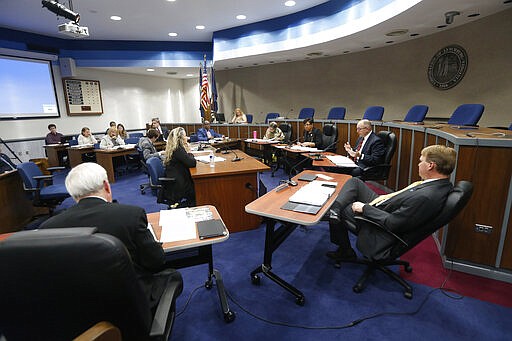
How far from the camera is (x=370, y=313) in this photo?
6.29 ft

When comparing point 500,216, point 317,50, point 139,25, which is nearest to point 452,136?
Answer: point 500,216

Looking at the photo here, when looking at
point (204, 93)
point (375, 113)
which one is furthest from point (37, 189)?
point (204, 93)

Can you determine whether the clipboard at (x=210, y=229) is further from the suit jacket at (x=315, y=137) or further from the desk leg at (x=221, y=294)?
the suit jacket at (x=315, y=137)

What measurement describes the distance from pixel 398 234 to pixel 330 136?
3598 millimetres

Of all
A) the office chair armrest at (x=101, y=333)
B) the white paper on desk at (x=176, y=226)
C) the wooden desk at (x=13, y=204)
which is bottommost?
the wooden desk at (x=13, y=204)

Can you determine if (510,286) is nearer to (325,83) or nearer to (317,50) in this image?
(317,50)

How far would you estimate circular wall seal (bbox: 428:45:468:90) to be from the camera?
210 inches

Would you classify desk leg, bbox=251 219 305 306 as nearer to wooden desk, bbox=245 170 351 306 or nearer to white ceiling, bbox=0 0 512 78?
wooden desk, bbox=245 170 351 306

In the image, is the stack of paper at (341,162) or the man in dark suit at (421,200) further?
the stack of paper at (341,162)

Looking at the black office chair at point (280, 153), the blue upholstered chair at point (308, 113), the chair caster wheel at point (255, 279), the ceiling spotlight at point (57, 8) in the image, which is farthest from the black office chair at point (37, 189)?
the blue upholstered chair at point (308, 113)

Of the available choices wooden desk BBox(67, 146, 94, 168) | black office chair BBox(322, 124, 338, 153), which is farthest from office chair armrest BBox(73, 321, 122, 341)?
wooden desk BBox(67, 146, 94, 168)

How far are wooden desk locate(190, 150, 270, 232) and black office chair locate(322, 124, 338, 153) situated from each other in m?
2.41

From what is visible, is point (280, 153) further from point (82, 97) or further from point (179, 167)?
point (82, 97)

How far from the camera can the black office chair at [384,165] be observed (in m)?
3.49
